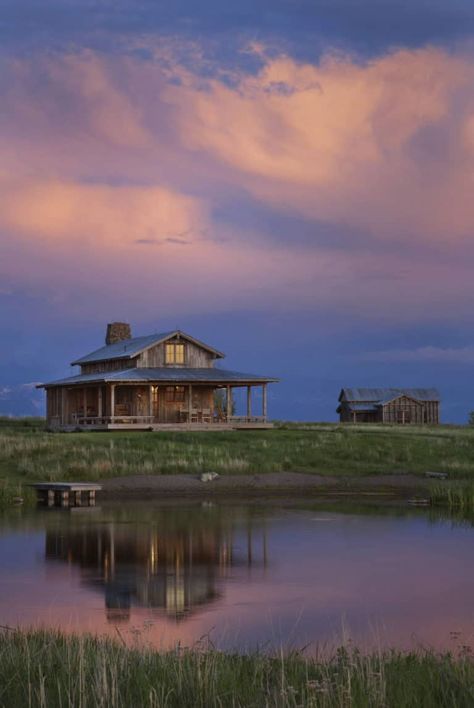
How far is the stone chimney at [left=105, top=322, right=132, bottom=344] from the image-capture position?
76.9m

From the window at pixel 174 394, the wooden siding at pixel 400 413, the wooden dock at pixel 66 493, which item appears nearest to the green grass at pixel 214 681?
the wooden dock at pixel 66 493

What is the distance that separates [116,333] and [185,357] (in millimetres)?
13683

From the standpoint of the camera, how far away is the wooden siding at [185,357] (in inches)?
2517

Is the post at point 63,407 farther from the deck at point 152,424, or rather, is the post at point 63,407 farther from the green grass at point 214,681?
the green grass at point 214,681

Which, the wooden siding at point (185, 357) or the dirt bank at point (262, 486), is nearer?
the dirt bank at point (262, 486)

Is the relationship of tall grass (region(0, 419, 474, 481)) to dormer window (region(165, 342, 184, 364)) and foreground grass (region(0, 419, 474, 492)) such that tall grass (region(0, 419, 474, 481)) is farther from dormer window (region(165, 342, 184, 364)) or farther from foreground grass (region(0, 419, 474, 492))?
dormer window (region(165, 342, 184, 364))

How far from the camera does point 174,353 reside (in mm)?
65000

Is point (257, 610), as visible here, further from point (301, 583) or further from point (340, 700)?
point (340, 700)

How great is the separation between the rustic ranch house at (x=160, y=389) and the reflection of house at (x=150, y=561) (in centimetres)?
3327

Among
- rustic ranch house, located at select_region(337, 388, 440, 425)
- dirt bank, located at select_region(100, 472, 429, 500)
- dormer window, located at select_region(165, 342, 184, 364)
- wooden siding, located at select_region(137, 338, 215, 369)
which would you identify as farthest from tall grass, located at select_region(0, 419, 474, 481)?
rustic ranch house, located at select_region(337, 388, 440, 425)

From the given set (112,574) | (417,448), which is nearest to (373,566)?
(112,574)

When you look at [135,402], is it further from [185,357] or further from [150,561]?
[150,561]

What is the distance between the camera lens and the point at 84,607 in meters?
16.5

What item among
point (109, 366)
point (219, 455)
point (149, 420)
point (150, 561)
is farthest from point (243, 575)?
point (109, 366)
